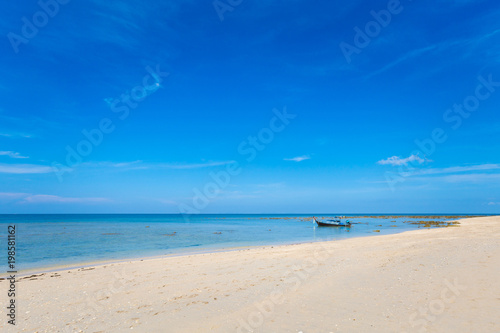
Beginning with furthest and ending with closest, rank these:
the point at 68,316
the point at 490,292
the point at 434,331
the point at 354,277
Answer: the point at 354,277 → the point at 490,292 → the point at 68,316 → the point at 434,331

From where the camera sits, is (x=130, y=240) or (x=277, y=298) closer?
(x=277, y=298)

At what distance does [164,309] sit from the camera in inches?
318

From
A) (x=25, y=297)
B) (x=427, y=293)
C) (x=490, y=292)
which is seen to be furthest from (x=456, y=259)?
(x=25, y=297)

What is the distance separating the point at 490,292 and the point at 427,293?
1.81m

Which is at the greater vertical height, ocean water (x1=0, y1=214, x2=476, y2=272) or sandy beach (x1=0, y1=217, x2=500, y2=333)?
sandy beach (x1=0, y1=217, x2=500, y2=333)

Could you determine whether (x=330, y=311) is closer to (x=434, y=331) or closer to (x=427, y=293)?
(x=434, y=331)

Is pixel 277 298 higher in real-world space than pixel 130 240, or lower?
higher

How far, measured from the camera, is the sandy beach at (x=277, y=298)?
6.79m

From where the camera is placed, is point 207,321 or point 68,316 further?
point 68,316

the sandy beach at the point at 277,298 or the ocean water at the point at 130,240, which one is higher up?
the sandy beach at the point at 277,298

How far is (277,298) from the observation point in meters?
8.66

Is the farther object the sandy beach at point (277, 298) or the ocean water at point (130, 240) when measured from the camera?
the ocean water at point (130, 240)

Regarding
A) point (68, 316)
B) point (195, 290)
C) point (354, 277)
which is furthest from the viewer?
point (354, 277)

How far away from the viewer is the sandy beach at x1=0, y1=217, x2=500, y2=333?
6.79m
